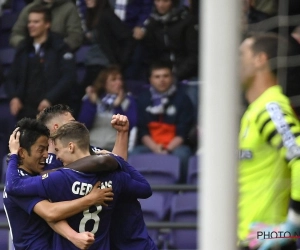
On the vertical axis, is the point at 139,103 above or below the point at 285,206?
above

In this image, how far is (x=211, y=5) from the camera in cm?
269

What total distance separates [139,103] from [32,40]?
1116mm

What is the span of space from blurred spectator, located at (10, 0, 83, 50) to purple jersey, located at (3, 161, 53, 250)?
11.9 feet

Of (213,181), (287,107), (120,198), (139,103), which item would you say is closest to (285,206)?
(287,107)

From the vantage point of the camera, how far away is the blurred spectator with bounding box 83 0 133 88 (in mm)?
8141

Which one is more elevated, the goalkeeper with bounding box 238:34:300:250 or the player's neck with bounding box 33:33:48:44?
the player's neck with bounding box 33:33:48:44

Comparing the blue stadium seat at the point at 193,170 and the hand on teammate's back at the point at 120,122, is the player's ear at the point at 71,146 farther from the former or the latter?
the blue stadium seat at the point at 193,170

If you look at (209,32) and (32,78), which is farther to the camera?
(32,78)

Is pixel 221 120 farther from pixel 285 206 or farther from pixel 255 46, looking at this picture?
pixel 285 206

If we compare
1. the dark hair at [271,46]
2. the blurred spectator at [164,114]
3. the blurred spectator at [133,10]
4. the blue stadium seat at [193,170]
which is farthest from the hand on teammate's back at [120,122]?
the blurred spectator at [133,10]

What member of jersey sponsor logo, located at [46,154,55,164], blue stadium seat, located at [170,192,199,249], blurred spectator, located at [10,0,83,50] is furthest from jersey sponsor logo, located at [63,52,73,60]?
jersey sponsor logo, located at [46,154,55,164]

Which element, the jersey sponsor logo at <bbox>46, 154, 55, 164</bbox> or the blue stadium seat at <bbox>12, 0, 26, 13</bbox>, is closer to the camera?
the jersey sponsor logo at <bbox>46, 154, 55, 164</bbox>

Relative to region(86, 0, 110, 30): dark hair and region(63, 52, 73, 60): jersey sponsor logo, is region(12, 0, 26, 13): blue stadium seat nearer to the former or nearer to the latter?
region(86, 0, 110, 30): dark hair

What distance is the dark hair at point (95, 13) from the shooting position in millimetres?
8328
